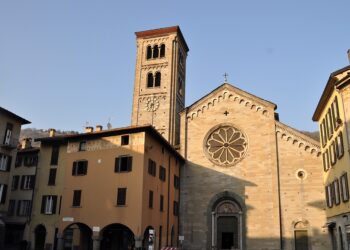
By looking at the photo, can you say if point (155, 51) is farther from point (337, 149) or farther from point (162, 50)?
point (337, 149)

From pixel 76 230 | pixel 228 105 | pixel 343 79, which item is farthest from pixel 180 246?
pixel 343 79

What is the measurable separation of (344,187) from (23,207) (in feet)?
86.8

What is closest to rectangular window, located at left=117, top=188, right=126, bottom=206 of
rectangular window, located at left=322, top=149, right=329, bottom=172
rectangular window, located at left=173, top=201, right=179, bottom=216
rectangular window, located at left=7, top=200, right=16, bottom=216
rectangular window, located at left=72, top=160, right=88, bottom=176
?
rectangular window, located at left=72, top=160, right=88, bottom=176

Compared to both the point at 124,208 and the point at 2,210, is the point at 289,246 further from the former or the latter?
the point at 2,210

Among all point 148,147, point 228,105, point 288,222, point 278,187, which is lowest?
point 288,222

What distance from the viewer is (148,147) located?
27.6 meters

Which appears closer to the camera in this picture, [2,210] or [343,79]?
[343,79]

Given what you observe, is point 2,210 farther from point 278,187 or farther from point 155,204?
point 278,187

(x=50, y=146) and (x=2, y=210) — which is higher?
(x=50, y=146)

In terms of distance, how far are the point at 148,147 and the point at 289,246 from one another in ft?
48.0

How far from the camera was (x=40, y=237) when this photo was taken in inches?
1245

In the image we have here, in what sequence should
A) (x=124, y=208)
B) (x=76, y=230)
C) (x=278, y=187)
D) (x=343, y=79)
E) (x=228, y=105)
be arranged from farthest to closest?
(x=228, y=105) → (x=278, y=187) → (x=76, y=230) → (x=124, y=208) → (x=343, y=79)

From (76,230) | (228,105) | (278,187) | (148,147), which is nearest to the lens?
(148,147)

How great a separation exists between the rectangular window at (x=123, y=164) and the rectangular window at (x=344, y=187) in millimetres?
14299
